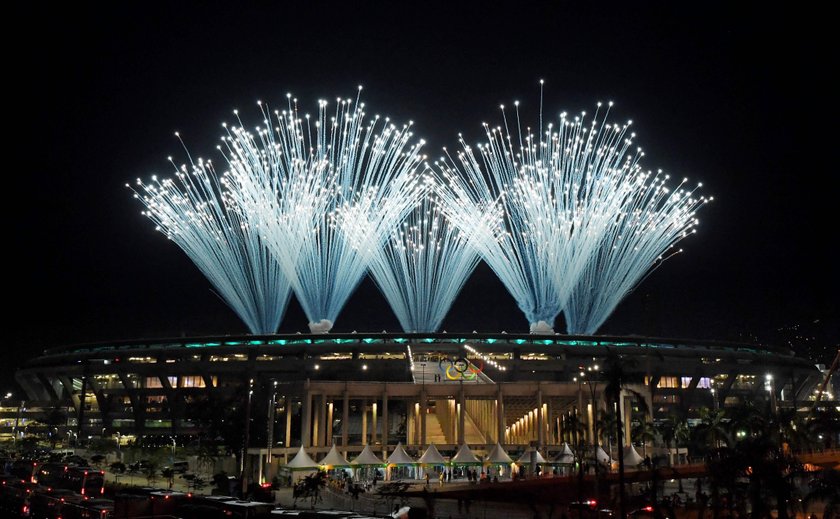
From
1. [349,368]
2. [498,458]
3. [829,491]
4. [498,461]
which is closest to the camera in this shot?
[829,491]

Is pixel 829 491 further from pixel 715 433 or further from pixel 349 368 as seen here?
pixel 349 368

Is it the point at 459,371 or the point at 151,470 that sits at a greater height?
the point at 459,371

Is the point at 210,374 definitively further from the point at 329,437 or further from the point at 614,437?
the point at 614,437

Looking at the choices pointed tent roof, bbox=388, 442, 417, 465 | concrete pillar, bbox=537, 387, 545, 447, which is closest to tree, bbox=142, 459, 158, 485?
pointed tent roof, bbox=388, 442, 417, 465

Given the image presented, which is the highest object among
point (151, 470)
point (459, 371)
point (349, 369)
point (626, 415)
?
point (349, 369)

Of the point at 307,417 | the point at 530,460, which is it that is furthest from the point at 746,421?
the point at 307,417

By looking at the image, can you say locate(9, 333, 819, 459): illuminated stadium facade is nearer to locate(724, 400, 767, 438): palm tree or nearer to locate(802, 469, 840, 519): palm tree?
locate(724, 400, 767, 438): palm tree

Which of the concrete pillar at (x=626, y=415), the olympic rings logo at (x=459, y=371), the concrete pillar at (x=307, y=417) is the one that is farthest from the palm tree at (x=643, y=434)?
the concrete pillar at (x=307, y=417)

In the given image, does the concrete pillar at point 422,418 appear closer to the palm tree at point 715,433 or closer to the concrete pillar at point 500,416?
the concrete pillar at point 500,416

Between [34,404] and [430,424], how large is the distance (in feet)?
216

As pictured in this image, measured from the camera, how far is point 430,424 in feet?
235

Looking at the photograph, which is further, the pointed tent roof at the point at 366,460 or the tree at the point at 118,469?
the tree at the point at 118,469

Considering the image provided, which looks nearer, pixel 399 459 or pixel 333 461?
pixel 399 459

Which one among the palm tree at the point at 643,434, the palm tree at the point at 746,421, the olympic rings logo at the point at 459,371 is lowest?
the palm tree at the point at 643,434
